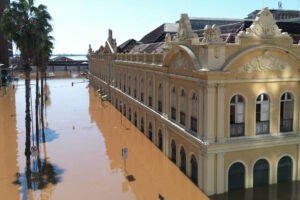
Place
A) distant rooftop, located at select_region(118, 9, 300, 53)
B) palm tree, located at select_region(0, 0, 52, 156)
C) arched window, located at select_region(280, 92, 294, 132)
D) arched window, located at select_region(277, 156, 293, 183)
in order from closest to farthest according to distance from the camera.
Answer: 1. arched window, located at select_region(280, 92, 294, 132)
2. arched window, located at select_region(277, 156, 293, 183)
3. palm tree, located at select_region(0, 0, 52, 156)
4. distant rooftop, located at select_region(118, 9, 300, 53)

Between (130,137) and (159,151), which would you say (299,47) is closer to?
(159,151)

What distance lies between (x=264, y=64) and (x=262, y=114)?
3.02 meters

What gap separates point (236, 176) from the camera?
2116cm

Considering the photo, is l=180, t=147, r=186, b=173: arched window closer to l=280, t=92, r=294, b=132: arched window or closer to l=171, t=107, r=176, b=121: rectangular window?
l=171, t=107, r=176, b=121: rectangular window

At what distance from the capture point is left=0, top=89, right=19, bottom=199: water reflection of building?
22.3 meters

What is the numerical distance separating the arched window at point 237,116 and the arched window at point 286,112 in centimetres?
275

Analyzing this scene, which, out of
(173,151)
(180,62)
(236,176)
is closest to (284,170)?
(236,176)

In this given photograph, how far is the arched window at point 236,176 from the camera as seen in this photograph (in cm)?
2098

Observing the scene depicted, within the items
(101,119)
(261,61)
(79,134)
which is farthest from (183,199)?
(101,119)

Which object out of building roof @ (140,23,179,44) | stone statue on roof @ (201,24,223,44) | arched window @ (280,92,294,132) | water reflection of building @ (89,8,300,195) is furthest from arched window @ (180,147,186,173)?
building roof @ (140,23,179,44)

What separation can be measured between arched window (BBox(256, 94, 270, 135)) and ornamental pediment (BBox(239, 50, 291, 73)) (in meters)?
1.69

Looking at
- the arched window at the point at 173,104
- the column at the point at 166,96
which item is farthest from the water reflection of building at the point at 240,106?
the column at the point at 166,96

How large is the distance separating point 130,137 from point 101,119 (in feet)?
37.8

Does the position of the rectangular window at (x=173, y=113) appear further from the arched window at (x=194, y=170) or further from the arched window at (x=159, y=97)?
the arched window at (x=194, y=170)
